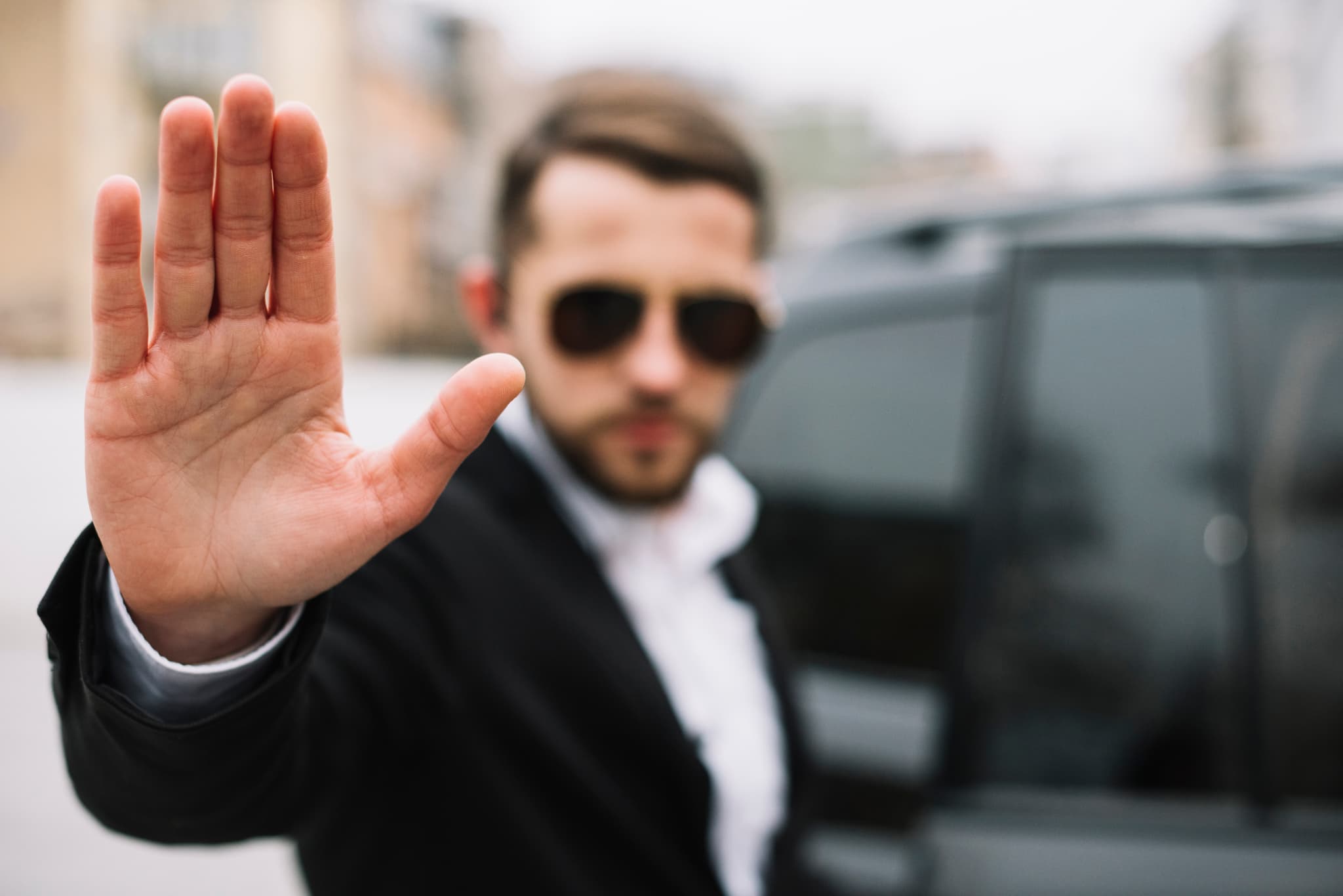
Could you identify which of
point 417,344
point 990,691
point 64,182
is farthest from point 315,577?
point 417,344

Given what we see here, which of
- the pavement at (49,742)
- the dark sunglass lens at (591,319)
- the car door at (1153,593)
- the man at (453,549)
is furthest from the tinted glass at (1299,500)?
the pavement at (49,742)

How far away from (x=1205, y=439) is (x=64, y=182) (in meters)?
18.4

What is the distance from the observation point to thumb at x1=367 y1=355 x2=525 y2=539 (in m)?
0.74

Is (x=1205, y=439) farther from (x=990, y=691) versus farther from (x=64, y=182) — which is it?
(x=64, y=182)

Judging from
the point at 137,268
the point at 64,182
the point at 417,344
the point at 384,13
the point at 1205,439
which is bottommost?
the point at 417,344

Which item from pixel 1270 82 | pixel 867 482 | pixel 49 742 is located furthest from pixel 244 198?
pixel 1270 82

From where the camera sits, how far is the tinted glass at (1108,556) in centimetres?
144

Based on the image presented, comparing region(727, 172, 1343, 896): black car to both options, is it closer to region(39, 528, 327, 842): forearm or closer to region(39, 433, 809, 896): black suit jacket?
region(39, 433, 809, 896): black suit jacket

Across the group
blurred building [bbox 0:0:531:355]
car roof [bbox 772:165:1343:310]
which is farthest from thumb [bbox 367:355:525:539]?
blurred building [bbox 0:0:531:355]

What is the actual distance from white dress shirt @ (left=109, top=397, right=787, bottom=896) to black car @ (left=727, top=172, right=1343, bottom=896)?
0.31 m

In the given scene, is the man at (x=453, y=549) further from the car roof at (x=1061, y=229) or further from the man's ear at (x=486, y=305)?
the car roof at (x=1061, y=229)

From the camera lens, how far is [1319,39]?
579 inches

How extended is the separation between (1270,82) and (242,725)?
2642 centimetres

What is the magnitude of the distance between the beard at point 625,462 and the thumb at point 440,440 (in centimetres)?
58
